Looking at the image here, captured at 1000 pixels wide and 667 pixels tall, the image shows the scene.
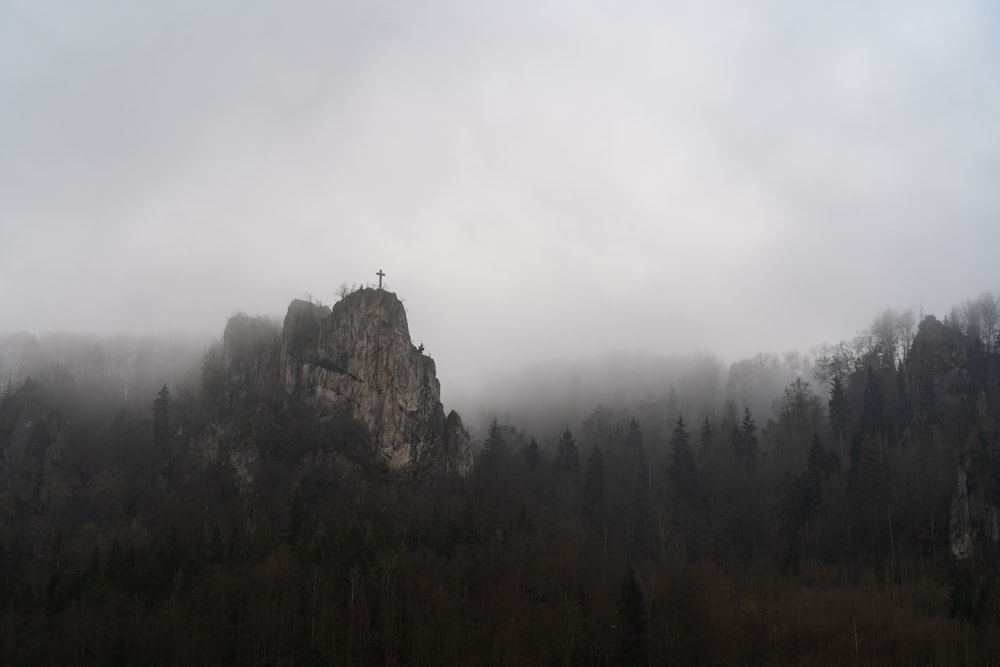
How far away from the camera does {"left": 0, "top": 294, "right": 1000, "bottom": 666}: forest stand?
79.7 m

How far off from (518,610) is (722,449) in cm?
5482

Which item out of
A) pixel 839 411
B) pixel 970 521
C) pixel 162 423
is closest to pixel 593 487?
pixel 839 411

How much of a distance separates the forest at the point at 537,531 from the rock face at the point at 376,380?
376cm

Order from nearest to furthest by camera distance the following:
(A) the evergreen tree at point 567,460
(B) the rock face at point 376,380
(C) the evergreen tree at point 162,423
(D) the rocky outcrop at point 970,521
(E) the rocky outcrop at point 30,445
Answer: (D) the rocky outcrop at point 970,521
(A) the evergreen tree at point 567,460
(B) the rock face at point 376,380
(E) the rocky outcrop at point 30,445
(C) the evergreen tree at point 162,423

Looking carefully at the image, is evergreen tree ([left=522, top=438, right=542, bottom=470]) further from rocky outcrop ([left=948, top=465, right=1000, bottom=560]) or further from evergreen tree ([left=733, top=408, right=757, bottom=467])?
rocky outcrop ([left=948, top=465, right=1000, bottom=560])

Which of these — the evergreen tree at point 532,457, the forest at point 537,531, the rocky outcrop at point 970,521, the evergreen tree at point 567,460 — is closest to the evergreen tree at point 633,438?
the forest at point 537,531

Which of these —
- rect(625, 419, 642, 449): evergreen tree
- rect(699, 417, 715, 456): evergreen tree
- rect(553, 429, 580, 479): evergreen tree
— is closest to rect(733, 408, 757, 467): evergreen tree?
rect(699, 417, 715, 456): evergreen tree

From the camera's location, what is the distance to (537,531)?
348 ft

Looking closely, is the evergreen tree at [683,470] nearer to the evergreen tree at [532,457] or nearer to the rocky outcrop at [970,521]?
the evergreen tree at [532,457]

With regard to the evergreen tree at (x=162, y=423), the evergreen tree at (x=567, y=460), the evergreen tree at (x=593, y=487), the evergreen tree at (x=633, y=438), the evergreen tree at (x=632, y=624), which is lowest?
the evergreen tree at (x=632, y=624)

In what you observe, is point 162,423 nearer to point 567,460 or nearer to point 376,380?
point 376,380

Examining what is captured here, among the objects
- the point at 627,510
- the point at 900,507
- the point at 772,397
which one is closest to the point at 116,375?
the point at 627,510

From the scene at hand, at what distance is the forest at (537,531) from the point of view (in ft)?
261

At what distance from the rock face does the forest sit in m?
3.76
